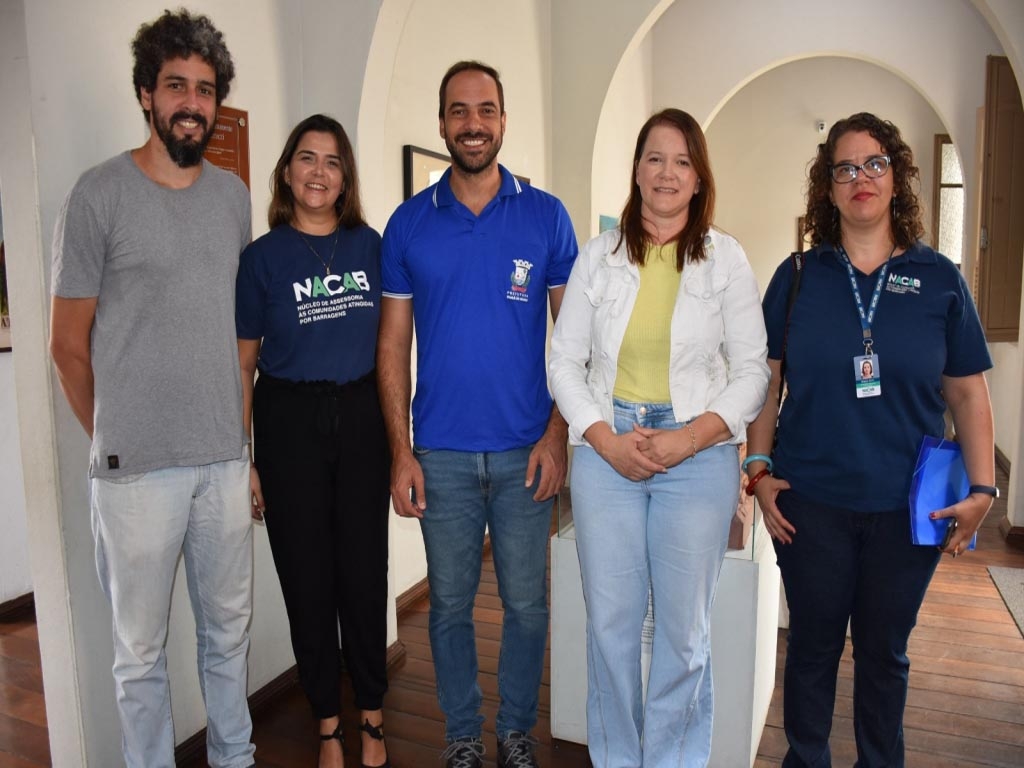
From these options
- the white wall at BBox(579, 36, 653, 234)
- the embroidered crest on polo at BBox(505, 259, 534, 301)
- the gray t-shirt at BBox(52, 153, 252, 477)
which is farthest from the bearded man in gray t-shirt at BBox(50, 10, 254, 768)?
the white wall at BBox(579, 36, 653, 234)

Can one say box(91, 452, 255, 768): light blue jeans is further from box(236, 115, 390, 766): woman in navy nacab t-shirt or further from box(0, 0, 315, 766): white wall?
box(0, 0, 315, 766): white wall

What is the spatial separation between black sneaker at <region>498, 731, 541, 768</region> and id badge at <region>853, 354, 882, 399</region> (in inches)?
51.0

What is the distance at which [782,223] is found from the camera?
9242 mm

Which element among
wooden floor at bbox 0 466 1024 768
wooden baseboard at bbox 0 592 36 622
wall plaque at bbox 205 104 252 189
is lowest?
wooden floor at bbox 0 466 1024 768

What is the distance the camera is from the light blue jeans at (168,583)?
73.2 inches

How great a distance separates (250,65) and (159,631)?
1766 mm

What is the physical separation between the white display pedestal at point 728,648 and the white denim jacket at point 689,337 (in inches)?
21.3

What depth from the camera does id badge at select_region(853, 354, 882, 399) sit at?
1.71 meters

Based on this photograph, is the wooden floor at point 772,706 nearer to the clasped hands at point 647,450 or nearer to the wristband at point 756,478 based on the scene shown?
the wristband at point 756,478

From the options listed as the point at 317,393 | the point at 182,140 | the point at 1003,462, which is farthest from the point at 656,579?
the point at 1003,462

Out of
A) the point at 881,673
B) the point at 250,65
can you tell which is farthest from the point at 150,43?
the point at 881,673

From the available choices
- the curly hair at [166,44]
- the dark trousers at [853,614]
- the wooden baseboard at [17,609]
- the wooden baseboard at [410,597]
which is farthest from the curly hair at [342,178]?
the wooden baseboard at [17,609]

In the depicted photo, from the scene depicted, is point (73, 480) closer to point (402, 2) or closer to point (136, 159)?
point (136, 159)

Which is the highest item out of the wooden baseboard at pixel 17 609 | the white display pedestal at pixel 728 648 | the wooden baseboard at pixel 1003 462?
the white display pedestal at pixel 728 648
